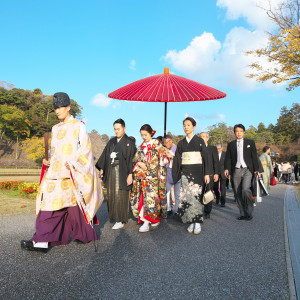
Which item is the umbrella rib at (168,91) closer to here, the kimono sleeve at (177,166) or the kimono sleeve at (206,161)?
the kimono sleeve at (206,161)

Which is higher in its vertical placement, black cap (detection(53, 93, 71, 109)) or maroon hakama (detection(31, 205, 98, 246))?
black cap (detection(53, 93, 71, 109))

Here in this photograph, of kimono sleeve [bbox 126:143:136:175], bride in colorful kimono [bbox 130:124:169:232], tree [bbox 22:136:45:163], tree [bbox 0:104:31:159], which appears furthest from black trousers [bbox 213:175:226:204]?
tree [bbox 0:104:31:159]

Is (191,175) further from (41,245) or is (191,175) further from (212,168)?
(41,245)

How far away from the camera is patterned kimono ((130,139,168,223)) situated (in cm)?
529

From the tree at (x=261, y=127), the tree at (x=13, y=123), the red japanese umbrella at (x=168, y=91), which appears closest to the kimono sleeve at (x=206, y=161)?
the red japanese umbrella at (x=168, y=91)

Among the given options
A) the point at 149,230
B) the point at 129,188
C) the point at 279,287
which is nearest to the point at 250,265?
the point at 279,287

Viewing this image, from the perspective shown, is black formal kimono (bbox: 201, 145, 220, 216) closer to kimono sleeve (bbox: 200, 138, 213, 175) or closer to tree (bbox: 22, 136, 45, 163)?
kimono sleeve (bbox: 200, 138, 213, 175)

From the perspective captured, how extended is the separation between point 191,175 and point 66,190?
2.41 m

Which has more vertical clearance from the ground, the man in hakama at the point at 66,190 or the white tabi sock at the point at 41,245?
the man in hakama at the point at 66,190

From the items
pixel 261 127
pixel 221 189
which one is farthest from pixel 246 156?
pixel 261 127

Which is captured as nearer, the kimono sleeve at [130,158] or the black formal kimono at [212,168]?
the kimono sleeve at [130,158]

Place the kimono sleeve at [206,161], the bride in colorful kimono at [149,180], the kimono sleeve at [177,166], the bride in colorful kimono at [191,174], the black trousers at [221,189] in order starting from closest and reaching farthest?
the bride in colorful kimono at [191,174], the kimono sleeve at [206,161], the bride in colorful kimono at [149,180], the kimono sleeve at [177,166], the black trousers at [221,189]

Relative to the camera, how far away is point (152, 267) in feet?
10.4

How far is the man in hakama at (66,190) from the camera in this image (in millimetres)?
3736
